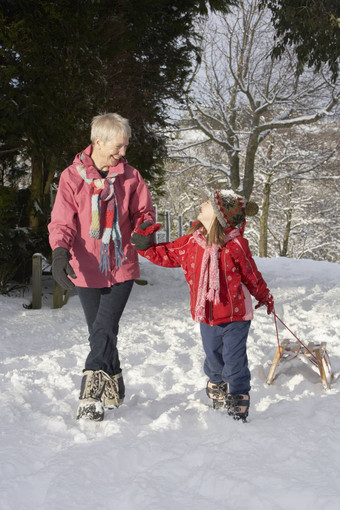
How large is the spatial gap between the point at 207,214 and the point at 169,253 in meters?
0.36

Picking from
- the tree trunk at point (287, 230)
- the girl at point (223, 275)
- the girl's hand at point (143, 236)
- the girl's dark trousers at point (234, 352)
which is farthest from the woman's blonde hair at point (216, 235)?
the tree trunk at point (287, 230)

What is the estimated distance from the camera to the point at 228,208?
3.44 metres

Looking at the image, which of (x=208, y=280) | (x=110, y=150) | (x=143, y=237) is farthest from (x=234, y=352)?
(x=110, y=150)

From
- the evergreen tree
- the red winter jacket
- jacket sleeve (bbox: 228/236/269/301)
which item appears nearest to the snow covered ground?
the red winter jacket

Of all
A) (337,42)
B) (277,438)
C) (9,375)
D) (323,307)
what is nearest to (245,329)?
(277,438)

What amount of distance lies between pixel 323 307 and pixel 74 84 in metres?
4.59

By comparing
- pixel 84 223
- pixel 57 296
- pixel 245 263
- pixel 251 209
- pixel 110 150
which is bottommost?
pixel 57 296

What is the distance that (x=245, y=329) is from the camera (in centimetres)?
347

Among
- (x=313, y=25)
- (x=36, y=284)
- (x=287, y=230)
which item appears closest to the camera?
(x=36, y=284)

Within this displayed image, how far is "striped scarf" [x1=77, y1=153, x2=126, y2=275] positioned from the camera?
335cm

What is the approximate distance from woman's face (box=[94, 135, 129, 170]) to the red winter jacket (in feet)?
1.99

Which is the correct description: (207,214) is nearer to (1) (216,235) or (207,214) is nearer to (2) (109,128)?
(1) (216,235)

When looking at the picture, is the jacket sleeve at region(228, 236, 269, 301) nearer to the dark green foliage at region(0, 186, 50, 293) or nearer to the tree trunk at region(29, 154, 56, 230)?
the dark green foliage at region(0, 186, 50, 293)

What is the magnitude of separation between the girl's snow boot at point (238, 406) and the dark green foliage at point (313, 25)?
6835 mm
